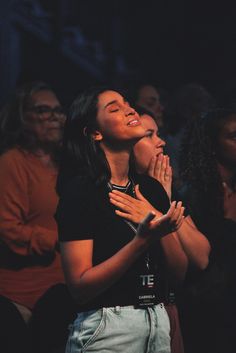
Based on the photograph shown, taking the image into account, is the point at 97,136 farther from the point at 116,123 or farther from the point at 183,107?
the point at 183,107

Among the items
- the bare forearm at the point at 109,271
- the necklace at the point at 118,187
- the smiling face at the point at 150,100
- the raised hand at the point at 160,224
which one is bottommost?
the bare forearm at the point at 109,271

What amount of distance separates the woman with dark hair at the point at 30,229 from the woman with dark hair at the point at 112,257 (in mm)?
901

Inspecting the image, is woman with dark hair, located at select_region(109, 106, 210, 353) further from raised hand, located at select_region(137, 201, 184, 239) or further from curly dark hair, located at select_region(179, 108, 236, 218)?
curly dark hair, located at select_region(179, 108, 236, 218)

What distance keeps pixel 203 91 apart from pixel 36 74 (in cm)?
206

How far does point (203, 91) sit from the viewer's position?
19.4 ft

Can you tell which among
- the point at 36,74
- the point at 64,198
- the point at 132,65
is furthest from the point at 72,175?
the point at 132,65

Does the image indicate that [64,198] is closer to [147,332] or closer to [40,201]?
[147,332]

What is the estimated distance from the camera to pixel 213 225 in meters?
3.67

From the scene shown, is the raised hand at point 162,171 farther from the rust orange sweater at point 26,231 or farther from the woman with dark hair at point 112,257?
the rust orange sweater at point 26,231

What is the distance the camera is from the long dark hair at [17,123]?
4.35m

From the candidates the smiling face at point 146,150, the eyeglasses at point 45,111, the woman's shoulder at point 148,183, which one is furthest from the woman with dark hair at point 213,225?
the eyeglasses at point 45,111

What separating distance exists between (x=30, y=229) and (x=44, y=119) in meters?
0.83

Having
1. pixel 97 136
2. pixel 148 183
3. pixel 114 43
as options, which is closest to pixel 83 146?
pixel 97 136

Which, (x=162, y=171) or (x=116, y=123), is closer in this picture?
(x=116, y=123)
